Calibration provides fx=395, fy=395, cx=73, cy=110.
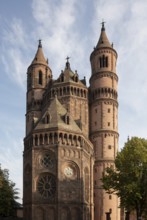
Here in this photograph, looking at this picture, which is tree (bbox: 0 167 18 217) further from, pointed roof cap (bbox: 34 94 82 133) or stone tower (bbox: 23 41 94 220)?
pointed roof cap (bbox: 34 94 82 133)

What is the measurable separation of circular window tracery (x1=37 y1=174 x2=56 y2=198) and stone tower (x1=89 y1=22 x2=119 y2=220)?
1735cm

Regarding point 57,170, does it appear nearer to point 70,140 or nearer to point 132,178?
point 70,140

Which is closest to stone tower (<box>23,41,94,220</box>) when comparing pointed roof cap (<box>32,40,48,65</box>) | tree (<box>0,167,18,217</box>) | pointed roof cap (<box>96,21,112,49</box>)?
tree (<box>0,167,18,217</box>)

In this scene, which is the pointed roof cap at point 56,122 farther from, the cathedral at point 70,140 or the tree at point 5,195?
the tree at point 5,195

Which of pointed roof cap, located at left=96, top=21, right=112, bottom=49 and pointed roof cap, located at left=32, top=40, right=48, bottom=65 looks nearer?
pointed roof cap, located at left=96, top=21, right=112, bottom=49

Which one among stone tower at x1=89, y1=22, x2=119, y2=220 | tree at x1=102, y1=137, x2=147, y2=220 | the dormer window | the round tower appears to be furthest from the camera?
the round tower

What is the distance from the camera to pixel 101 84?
91688mm

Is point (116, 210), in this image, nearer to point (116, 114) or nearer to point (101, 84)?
point (116, 114)

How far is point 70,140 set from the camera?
73.5 m

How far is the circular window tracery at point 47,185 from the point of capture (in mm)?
70500

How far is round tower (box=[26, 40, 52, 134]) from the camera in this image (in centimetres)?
9481

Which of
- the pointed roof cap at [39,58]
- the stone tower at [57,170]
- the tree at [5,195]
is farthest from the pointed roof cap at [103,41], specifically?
the tree at [5,195]

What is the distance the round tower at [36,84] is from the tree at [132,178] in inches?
1570

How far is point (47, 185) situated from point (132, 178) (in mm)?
20371
